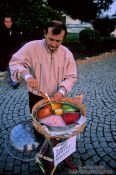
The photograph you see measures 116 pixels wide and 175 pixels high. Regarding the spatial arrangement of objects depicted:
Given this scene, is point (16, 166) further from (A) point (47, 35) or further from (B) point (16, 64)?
(A) point (47, 35)

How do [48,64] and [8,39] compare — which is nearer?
[48,64]

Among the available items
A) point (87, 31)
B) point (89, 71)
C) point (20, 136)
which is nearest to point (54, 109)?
point (20, 136)

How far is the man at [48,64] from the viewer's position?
2982mm

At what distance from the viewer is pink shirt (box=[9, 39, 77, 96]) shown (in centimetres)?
313

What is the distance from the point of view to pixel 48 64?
10.4 ft

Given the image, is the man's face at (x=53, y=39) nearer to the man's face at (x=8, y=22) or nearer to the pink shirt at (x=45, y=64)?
the pink shirt at (x=45, y=64)

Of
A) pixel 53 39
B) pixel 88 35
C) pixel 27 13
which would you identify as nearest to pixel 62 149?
pixel 53 39

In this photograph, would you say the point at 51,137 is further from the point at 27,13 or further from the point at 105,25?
the point at 105,25

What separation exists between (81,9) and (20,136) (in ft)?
54.5

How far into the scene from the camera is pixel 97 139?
14.9 feet

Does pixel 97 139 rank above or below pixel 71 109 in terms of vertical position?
below

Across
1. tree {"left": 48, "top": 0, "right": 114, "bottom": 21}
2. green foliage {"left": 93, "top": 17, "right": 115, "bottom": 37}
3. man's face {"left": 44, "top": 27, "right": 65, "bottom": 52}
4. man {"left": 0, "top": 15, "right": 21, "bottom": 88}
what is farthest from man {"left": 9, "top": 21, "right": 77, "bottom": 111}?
green foliage {"left": 93, "top": 17, "right": 115, "bottom": 37}

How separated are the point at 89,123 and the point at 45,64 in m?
2.44

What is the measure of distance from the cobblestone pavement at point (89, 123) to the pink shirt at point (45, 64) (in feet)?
4.63
